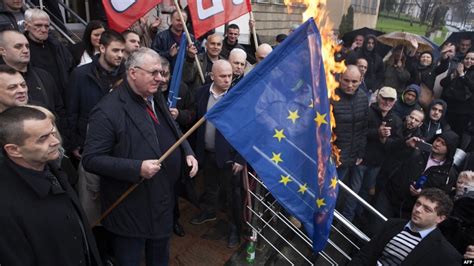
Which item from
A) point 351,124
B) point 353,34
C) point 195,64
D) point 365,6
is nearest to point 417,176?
point 351,124

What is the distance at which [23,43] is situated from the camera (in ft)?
11.2

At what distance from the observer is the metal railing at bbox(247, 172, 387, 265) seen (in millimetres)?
3889

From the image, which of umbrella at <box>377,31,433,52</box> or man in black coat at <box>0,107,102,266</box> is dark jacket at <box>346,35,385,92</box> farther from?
man in black coat at <box>0,107,102,266</box>

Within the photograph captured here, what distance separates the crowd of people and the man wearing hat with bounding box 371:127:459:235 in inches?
0.5

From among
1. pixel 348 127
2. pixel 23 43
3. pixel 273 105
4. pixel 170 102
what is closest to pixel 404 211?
pixel 348 127

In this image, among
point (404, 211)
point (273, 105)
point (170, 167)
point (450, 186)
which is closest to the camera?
point (273, 105)

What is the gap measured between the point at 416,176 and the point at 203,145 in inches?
106

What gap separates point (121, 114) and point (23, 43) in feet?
5.02

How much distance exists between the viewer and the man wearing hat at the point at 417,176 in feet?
14.3

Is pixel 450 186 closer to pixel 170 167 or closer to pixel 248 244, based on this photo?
pixel 248 244

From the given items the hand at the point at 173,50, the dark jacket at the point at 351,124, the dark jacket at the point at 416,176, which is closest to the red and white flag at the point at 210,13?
the hand at the point at 173,50

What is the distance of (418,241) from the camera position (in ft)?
10.8

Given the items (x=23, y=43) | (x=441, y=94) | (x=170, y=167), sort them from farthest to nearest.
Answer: (x=441, y=94), (x=23, y=43), (x=170, y=167)

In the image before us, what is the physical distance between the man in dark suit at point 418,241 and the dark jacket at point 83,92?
3076 mm
